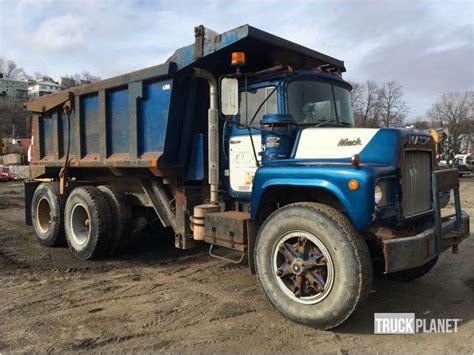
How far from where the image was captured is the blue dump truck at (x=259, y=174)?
13.2 feet

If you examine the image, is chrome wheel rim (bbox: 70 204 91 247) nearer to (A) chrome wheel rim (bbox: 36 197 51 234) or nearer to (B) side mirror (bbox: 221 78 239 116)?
(A) chrome wheel rim (bbox: 36 197 51 234)

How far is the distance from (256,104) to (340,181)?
6.02ft

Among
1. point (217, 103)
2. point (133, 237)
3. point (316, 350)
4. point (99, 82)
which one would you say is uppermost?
point (99, 82)

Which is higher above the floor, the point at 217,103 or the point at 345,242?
the point at 217,103

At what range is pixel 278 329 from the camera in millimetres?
4121

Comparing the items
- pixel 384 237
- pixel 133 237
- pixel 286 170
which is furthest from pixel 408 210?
pixel 133 237

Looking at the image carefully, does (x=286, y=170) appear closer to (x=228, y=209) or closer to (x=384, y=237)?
(x=384, y=237)

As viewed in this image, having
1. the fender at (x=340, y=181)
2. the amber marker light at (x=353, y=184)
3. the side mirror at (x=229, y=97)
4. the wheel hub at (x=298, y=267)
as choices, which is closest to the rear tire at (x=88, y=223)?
the side mirror at (x=229, y=97)

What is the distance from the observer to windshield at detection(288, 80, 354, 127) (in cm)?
519

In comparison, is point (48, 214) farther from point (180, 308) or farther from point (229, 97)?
point (229, 97)

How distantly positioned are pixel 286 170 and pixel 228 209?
5.29ft

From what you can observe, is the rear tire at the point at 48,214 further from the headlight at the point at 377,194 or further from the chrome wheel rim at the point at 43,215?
the headlight at the point at 377,194

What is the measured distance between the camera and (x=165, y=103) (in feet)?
19.2

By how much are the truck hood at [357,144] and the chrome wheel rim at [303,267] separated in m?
0.87
